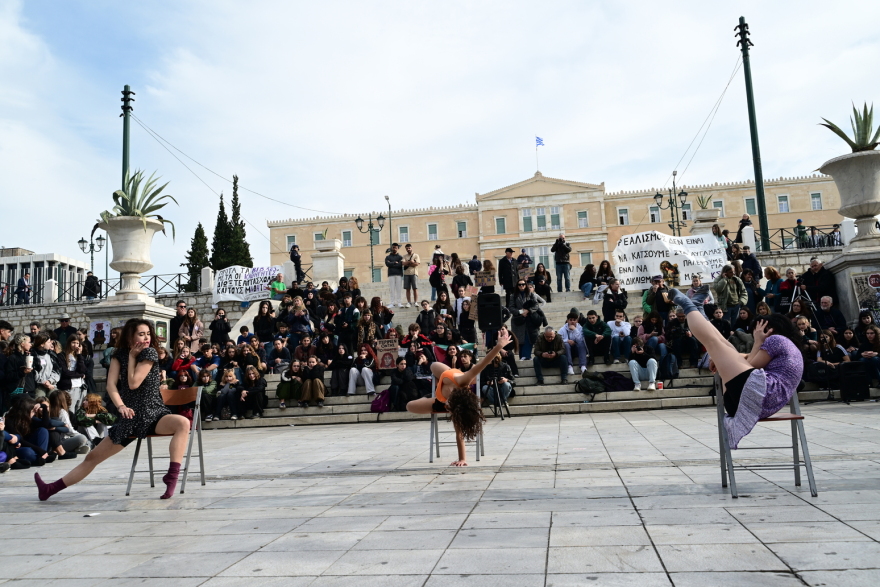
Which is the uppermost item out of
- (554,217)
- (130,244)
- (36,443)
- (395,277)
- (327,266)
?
(554,217)

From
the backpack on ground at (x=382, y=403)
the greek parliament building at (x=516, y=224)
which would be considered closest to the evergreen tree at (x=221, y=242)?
the greek parliament building at (x=516, y=224)

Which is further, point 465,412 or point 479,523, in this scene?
point 465,412

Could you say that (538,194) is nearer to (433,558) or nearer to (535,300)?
(535,300)

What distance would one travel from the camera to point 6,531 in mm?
4801

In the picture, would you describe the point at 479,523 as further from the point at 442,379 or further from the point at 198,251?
the point at 198,251

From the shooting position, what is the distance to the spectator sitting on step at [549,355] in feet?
45.6

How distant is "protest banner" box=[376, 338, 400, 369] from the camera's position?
14727mm

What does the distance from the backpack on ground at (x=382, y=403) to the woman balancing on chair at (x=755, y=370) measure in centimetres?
912

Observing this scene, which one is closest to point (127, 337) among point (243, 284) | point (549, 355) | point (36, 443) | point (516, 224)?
point (36, 443)

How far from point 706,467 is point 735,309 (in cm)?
1013

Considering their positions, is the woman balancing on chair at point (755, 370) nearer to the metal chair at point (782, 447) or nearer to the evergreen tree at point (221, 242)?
the metal chair at point (782, 447)

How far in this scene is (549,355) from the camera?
14.0 meters

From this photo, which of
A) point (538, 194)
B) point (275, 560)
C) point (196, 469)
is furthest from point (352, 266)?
point (275, 560)

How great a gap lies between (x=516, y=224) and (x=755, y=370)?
62.0 m
